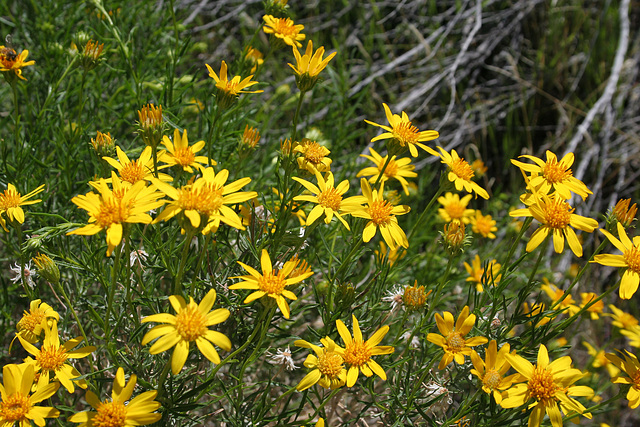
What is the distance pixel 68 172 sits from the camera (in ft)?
7.90

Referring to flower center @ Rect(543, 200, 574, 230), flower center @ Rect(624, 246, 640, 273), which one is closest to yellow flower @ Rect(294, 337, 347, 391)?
flower center @ Rect(543, 200, 574, 230)

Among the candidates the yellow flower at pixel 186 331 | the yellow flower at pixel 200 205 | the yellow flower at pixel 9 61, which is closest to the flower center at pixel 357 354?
the yellow flower at pixel 186 331

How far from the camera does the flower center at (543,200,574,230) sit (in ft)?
6.20

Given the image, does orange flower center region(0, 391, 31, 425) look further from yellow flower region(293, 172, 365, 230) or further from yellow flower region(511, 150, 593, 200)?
yellow flower region(511, 150, 593, 200)

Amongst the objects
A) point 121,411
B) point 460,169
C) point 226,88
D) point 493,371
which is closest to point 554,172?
point 460,169

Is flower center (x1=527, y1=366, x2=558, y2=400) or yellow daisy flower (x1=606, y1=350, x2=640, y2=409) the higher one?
flower center (x1=527, y1=366, x2=558, y2=400)

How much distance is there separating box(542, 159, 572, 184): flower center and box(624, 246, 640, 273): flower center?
14.4 inches

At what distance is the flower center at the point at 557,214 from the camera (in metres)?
1.89

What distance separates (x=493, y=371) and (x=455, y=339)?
16cm

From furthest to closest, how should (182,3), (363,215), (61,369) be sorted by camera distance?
1. (182,3)
2. (363,215)
3. (61,369)

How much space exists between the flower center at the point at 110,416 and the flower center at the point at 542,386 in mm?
1280

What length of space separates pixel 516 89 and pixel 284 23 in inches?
126

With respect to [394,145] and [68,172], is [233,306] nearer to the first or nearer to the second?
[394,145]

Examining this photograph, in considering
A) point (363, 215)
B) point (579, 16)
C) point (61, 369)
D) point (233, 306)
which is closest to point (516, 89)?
point (579, 16)
